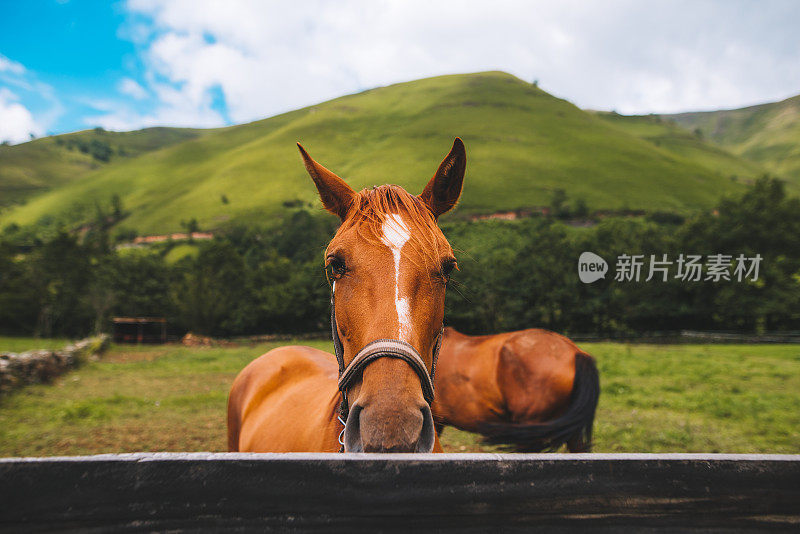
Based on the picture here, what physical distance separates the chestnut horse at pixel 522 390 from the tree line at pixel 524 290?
23.7m

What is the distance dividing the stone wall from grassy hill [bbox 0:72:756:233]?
41.5 m

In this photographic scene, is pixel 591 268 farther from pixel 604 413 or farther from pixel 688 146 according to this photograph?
pixel 688 146

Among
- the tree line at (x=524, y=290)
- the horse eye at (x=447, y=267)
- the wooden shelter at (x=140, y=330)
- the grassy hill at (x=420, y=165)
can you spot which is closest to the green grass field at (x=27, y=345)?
the tree line at (x=524, y=290)

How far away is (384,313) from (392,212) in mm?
535

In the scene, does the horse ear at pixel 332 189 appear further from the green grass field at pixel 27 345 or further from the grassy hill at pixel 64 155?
the grassy hill at pixel 64 155

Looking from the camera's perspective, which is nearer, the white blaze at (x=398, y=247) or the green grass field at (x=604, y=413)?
the white blaze at (x=398, y=247)

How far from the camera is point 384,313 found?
5.28ft

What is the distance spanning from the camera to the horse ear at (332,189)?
2.11m

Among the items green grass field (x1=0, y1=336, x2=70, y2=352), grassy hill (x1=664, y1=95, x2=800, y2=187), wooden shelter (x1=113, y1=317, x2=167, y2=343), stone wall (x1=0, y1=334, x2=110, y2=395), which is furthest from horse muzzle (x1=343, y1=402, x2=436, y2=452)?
grassy hill (x1=664, y1=95, x2=800, y2=187)

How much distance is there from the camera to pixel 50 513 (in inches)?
32.3

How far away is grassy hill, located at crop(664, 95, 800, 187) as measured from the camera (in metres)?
121

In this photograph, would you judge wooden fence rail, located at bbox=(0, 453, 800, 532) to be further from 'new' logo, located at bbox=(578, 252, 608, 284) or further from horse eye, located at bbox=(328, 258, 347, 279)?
'new' logo, located at bbox=(578, 252, 608, 284)

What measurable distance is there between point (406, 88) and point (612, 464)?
134m

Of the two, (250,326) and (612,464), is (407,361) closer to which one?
(612,464)
